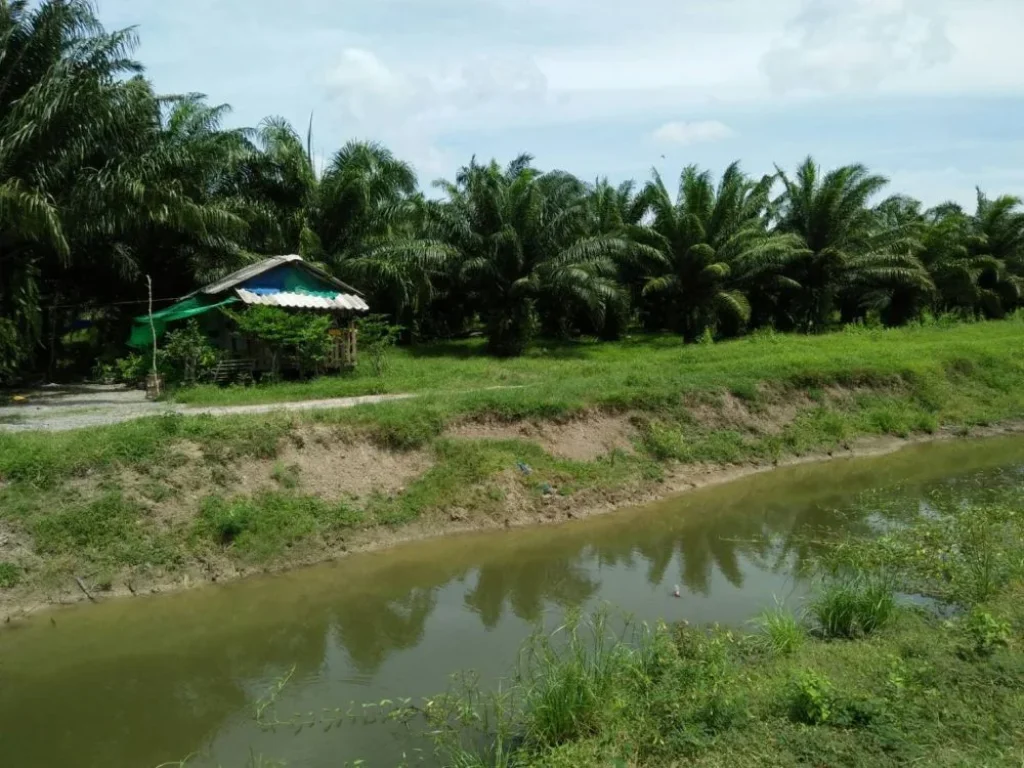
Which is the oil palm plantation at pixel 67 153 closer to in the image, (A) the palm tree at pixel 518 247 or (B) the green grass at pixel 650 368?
(B) the green grass at pixel 650 368

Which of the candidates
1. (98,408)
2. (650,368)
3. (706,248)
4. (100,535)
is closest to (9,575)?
(100,535)

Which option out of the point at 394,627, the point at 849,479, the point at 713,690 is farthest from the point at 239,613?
the point at 849,479

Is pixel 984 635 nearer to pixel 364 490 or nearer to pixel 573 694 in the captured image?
pixel 573 694

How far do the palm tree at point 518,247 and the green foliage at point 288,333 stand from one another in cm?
670

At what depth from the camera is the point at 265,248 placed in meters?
23.2

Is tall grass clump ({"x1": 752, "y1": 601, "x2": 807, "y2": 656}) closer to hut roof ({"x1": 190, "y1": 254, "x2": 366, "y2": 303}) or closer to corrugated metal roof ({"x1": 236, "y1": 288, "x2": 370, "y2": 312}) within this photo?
corrugated metal roof ({"x1": 236, "y1": 288, "x2": 370, "y2": 312})

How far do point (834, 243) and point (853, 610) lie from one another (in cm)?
2378

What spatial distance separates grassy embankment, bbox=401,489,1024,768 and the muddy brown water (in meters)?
0.87

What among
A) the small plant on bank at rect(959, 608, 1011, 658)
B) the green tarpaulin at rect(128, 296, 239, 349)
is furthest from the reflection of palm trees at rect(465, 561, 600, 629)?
the green tarpaulin at rect(128, 296, 239, 349)

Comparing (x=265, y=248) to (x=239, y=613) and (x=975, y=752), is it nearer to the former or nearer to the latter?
(x=239, y=613)

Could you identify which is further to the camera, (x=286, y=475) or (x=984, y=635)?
(x=286, y=475)

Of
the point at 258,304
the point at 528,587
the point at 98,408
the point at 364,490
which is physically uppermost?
the point at 258,304

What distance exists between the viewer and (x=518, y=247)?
22844mm

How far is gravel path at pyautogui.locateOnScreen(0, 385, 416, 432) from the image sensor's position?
1228 centimetres
